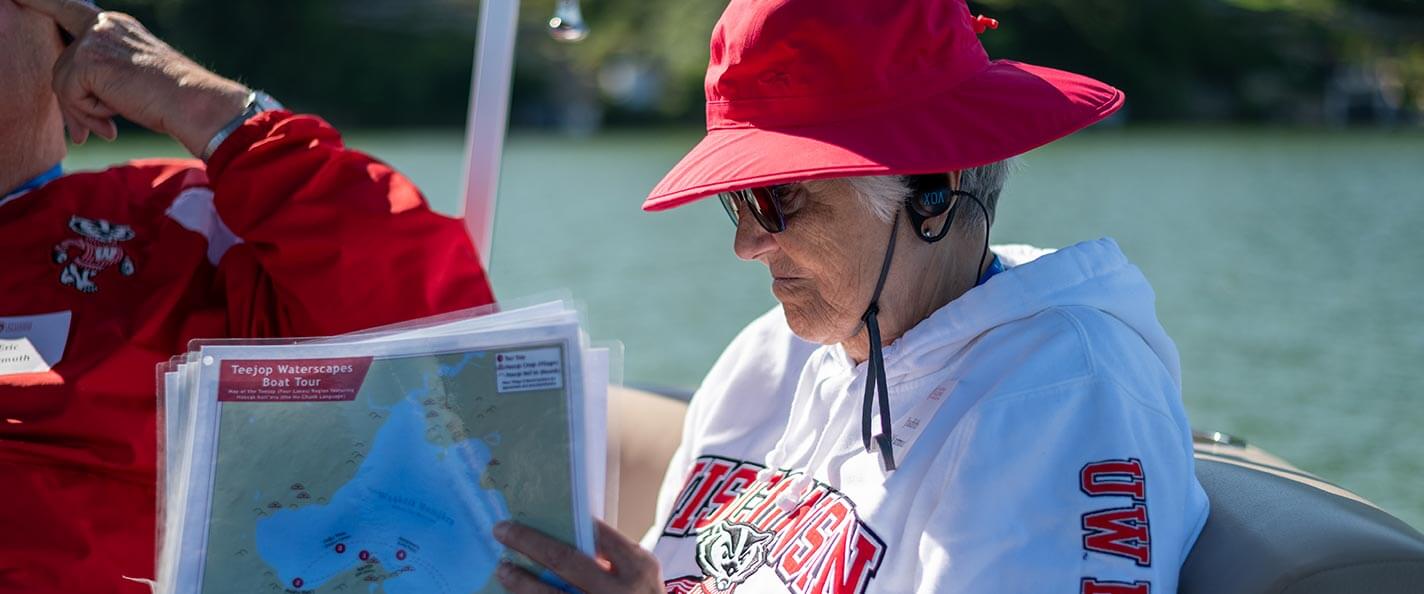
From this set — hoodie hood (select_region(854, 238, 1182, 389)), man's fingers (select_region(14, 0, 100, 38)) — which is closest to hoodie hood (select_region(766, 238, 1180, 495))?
hoodie hood (select_region(854, 238, 1182, 389))

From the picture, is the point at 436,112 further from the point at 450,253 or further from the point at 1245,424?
the point at 450,253

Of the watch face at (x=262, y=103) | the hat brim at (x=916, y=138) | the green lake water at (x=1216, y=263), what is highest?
the watch face at (x=262, y=103)

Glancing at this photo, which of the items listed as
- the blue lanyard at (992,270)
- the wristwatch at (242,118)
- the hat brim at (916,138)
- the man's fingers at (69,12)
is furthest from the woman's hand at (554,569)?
the man's fingers at (69,12)

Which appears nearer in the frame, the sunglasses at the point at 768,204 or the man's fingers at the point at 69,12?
the sunglasses at the point at 768,204

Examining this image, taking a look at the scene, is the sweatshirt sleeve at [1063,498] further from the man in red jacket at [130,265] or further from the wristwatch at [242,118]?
the wristwatch at [242,118]

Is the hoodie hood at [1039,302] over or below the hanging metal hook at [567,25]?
below

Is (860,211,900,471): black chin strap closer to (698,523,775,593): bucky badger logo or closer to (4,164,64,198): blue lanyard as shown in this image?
(698,523,775,593): bucky badger logo

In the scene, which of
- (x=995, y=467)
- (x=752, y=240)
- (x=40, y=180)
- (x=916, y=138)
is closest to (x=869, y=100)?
(x=916, y=138)

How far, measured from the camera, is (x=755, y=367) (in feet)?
5.41

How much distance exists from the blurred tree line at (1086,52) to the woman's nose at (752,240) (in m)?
10.5

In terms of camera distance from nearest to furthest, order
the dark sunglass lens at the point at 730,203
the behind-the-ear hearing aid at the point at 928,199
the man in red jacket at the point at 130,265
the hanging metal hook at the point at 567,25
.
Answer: the behind-the-ear hearing aid at the point at 928,199, the dark sunglass lens at the point at 730,203, the man in red jacket at the point at 130,265, the hanging metal hook at the point at 567,25

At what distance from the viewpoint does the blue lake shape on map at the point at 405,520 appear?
114 centimetres

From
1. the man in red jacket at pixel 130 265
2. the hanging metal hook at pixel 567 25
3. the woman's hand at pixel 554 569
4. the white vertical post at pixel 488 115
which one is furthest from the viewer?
the white vertical post at pixel 488 115

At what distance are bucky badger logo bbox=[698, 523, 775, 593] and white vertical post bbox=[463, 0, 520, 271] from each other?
85 cm
